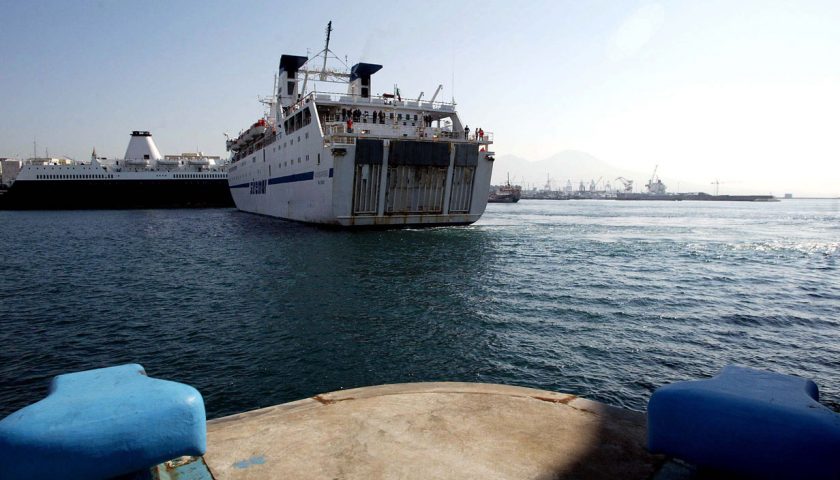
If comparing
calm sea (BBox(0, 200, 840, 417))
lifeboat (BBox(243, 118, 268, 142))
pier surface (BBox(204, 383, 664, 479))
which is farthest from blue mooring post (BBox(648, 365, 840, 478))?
lifeboat (BBox(243, 118, 268, 142))

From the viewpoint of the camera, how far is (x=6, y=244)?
2983cm

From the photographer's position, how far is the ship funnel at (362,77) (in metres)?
42.6

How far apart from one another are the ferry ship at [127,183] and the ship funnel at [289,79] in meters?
42.6

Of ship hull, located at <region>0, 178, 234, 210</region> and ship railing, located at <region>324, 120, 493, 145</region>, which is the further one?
ship hull, located at <region>0, 178, 234, 210</region>

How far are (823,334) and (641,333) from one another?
14.5ft

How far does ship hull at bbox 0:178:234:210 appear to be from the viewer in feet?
253

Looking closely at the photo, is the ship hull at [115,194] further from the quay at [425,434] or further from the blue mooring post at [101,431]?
the blue mooring post at [101,431]

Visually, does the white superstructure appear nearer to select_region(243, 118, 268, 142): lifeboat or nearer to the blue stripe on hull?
select_region(243, 118, 268, 142): lifeboat

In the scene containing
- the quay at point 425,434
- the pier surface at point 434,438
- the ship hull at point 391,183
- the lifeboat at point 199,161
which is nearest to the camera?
the quay at point 425,434

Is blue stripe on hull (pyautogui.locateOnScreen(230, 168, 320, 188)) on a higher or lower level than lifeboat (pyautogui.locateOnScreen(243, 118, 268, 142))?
lower

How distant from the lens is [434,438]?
4.09 meters

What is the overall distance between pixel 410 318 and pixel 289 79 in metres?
43.4

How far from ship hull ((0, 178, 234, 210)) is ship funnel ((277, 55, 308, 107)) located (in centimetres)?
4221

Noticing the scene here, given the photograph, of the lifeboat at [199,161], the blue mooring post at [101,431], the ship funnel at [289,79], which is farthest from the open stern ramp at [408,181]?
the lifeboat at [199,161]
